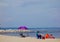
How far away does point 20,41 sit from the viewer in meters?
6.38

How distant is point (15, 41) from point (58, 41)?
1.33 metres

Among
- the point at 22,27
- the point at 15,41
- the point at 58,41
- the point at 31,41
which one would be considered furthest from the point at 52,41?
the point at 22,27

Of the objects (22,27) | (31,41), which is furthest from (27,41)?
(22,27)

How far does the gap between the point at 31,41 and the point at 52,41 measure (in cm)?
65

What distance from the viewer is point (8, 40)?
21.6ft

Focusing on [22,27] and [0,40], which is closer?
[0,40]

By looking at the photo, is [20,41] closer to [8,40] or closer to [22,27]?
[8,40]

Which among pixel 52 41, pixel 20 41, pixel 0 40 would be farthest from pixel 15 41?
pixel 52 41

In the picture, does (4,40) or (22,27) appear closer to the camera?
(4,40)

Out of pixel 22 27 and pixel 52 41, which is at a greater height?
pixel 22 27

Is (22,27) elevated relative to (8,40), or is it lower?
elevated

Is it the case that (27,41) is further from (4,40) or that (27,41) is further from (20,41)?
(4,40)

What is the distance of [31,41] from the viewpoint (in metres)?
6.37

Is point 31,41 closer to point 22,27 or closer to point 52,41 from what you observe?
point 52,41
